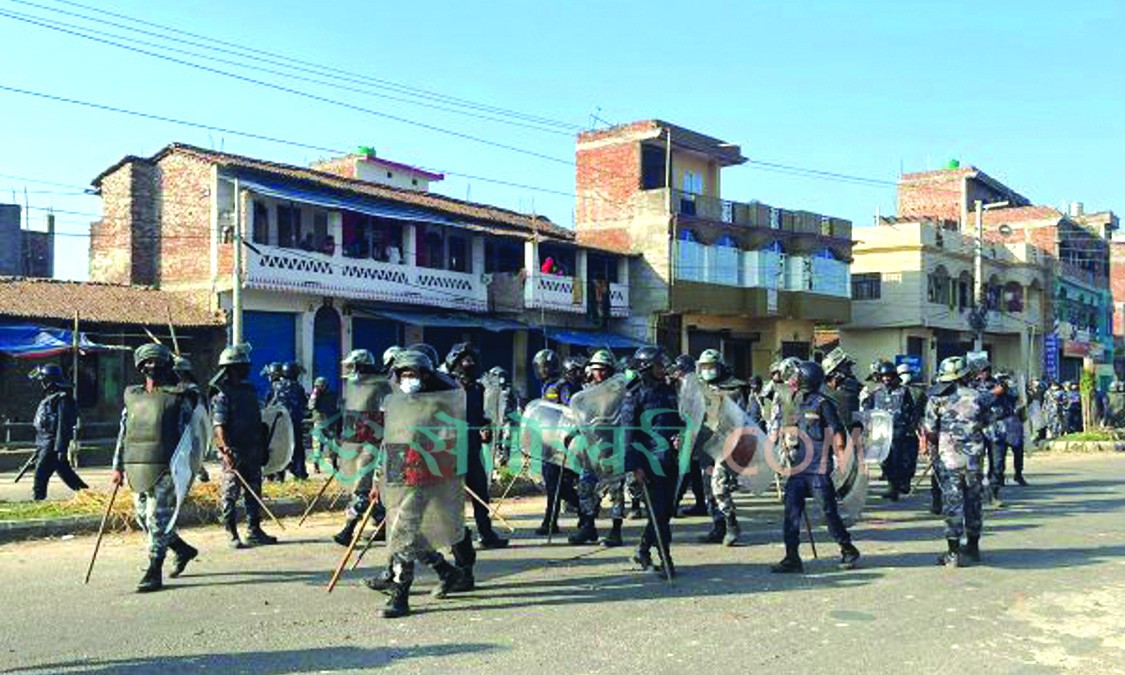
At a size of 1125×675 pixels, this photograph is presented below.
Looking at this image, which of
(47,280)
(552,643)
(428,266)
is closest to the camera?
(552,643)

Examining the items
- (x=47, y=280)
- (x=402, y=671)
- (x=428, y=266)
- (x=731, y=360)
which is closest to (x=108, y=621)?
(x=402, y=671)

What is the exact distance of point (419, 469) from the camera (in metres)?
6.33

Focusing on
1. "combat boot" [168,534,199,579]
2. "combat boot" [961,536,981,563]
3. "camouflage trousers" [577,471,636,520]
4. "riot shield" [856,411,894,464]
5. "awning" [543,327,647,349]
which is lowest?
"combat boot" [961,536,981,563]

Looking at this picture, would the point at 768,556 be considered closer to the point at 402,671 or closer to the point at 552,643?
the point at 552,643

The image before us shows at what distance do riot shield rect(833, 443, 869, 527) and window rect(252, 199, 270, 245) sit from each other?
1866 cm

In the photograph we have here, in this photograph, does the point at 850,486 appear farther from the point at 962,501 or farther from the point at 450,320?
the point at 450,320

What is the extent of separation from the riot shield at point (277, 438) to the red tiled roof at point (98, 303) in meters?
13.6

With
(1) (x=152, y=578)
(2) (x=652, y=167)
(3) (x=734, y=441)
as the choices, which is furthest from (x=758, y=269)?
(1) (x=152, y=578)

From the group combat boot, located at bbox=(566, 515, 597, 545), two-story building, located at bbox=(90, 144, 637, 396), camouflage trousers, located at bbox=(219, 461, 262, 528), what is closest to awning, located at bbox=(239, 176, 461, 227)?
two-story building, located at bbox=(90, 144, 637, 396)

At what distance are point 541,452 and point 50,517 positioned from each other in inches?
204

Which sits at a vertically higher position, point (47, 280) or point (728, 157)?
Result: point (728, 157)

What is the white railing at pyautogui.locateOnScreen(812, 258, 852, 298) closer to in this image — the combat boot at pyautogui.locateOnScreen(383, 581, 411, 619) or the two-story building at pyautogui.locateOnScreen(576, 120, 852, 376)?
the two-story building at pyautogui.locateOnScreen(576, 120, 852, 376)

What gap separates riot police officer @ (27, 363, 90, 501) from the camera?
1203 centimetres

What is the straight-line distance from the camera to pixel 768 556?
28.6 ft
